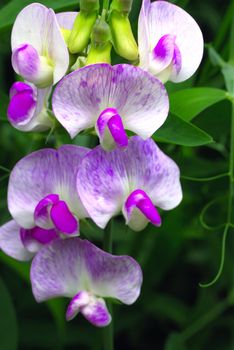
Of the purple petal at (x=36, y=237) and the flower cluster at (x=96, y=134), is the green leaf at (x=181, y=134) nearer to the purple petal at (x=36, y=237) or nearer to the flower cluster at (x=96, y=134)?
the flower cluster at (x=96, y=134)

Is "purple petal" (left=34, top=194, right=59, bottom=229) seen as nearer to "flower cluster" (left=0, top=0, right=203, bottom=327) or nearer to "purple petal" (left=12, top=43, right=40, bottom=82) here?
"flower cluster" (left=0, top=0, right=203, bottom=327)

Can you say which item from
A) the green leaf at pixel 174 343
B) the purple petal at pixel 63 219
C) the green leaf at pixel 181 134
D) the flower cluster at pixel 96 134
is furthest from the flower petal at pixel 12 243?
the green leaf at pixel 174 343

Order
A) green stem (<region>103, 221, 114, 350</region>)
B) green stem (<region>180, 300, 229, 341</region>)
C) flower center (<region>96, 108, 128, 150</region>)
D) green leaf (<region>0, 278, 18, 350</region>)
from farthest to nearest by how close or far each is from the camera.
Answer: green stem (<region>180, 300, 229, 341</region>), green leaf (<region>0, 278, 18, 350</region>), green stem (<region>103, 221, 114, 350</region>), flower center (<region>96, 108, 128, 150</region>)

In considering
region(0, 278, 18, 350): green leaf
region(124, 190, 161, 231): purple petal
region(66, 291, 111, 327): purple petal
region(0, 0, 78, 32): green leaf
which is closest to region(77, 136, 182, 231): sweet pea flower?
region(124, 190, 161, 231): purple petal

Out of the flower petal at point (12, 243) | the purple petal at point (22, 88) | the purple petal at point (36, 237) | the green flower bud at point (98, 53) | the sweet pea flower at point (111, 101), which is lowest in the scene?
the flower petal at point (12, 243)

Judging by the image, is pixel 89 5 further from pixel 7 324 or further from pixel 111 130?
pixel 7 324

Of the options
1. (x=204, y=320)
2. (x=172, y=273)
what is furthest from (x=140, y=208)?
(x=172, y=273)

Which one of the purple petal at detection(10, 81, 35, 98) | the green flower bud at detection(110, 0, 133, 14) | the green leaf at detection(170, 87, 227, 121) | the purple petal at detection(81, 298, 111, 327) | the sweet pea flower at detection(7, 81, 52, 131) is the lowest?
the purple petal at detection(81, 298, 111, 327)
